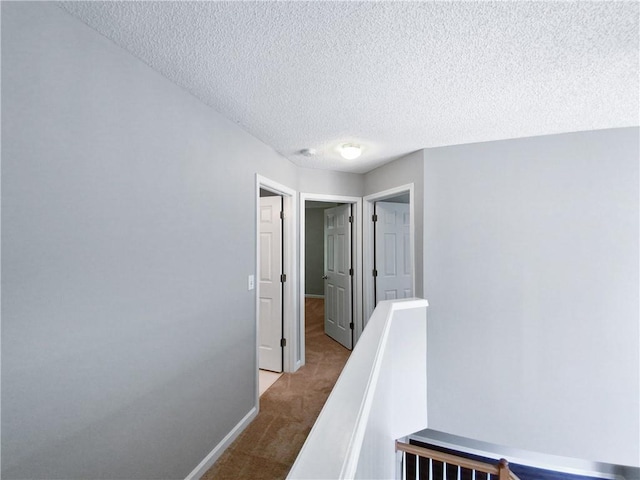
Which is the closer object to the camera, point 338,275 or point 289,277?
point 289,277

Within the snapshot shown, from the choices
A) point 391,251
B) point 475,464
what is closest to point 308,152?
point 391,251

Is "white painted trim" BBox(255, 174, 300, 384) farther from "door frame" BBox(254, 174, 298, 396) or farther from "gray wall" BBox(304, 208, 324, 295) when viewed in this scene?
"gray wall" BBox(304, 208, 324, 295)

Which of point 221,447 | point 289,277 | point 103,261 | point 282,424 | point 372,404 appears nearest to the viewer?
point 372,404

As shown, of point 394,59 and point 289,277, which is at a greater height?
point 394,59

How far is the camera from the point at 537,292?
2.29 meters

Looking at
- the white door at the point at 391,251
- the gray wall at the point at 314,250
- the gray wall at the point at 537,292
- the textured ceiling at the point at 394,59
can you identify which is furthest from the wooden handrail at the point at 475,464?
the gray wall at the point at 314,250

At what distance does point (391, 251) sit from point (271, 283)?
1.67 m

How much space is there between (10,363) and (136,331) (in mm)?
446

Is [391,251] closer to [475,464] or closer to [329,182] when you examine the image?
[329,182]

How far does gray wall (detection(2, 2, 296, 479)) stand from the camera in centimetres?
93

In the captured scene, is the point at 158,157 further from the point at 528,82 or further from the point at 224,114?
the point at 528,82

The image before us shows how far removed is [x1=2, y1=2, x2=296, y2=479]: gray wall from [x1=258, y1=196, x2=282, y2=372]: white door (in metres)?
1.17

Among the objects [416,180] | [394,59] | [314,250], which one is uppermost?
[394,59]

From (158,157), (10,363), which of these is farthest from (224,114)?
(10,363)
